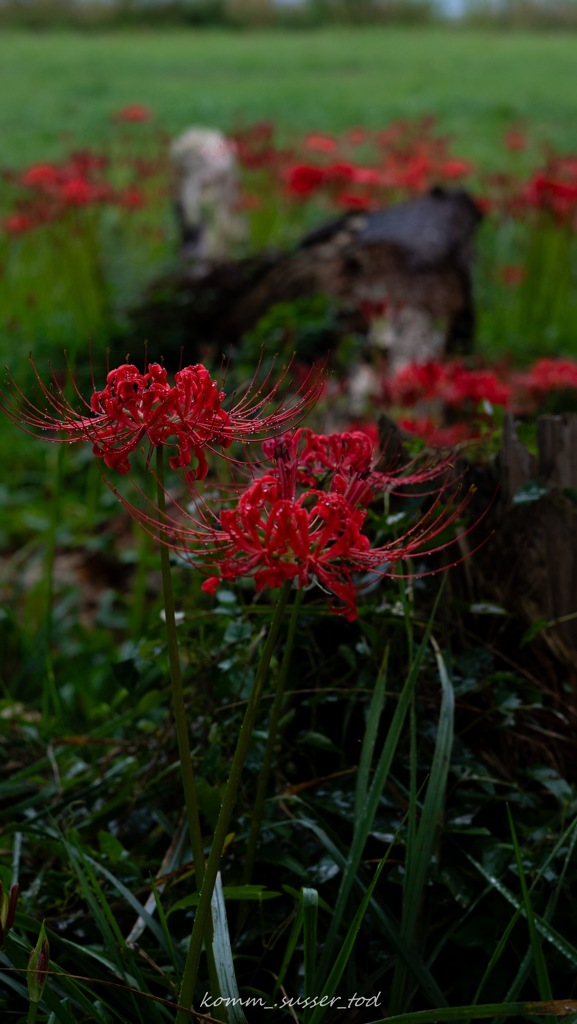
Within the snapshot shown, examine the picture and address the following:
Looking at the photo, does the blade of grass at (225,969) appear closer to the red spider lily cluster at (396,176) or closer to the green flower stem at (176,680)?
the green flower stem at (176,680)

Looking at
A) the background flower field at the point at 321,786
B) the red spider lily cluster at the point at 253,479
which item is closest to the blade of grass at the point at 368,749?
the background flower field at the point at 321,786

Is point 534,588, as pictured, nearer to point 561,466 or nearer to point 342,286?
point 561,466

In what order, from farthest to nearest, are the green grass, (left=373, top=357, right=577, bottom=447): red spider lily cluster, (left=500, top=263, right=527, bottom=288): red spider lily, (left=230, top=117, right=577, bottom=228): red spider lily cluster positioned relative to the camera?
the green grass → (left=500, top=263, right=527, bottom=288): red spider lily → (left=230, top=117, right=577, bottom=228): red spider lily cluster → (left=373, top=357, right=577, bottom=447): red spider lily cluster

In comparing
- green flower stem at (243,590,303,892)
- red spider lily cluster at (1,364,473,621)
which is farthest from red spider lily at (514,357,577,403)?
red spider lily cluster at (1,364,473,621)

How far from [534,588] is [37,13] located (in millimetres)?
37154

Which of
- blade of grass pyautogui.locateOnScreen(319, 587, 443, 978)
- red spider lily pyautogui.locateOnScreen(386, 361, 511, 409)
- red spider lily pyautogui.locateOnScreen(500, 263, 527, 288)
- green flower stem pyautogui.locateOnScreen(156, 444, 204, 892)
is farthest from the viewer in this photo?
red spider lily pyautogui.locateOnScreen(500, 263, 527, 288)

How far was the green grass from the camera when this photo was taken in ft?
50.7

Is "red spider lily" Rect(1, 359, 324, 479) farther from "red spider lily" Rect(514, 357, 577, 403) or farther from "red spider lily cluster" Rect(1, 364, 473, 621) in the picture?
"red spider lily" Rect(514, 357, 577, 403)

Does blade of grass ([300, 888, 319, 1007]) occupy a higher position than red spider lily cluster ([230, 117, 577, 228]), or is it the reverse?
red spider lily cluster ([230, 117, 577, 228])

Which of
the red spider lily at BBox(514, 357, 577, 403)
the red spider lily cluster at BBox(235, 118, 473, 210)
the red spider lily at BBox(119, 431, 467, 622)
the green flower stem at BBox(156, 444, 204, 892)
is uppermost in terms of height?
the red spider lily at BBox(119, 431, 467, 622)

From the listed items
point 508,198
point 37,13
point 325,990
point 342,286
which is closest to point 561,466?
point 325,990

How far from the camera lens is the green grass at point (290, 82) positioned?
15445 mm

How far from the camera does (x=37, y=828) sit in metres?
1.85

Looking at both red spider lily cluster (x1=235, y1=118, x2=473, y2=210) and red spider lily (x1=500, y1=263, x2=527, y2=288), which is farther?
red spider lily (x1=500, y1=263, x2=527, y2=288)
